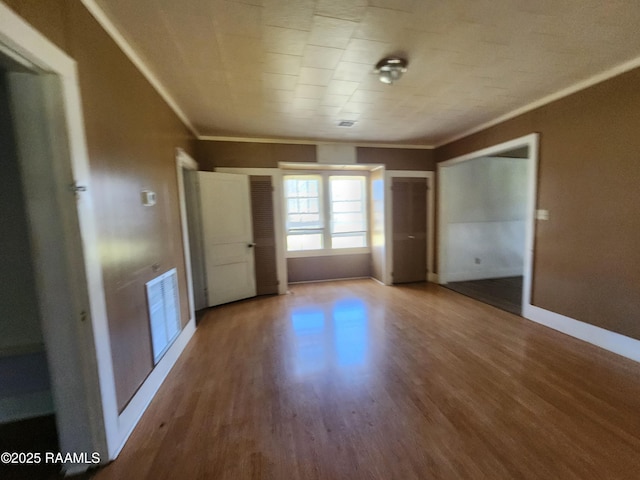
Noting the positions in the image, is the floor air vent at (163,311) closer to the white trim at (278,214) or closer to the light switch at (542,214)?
the white trim at (278,214)

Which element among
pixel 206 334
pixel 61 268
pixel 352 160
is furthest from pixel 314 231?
pixel 61 268

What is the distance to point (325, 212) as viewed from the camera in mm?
5062

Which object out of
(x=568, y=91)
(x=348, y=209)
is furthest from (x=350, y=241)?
(x=568, y=91)

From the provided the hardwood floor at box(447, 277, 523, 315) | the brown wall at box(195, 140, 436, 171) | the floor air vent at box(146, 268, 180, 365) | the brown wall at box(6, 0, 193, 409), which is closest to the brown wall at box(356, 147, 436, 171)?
the brown wall at box(195, 140, 436, 171)

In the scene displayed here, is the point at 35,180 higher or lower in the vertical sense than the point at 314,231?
higher

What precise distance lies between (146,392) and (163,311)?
609 millimetres

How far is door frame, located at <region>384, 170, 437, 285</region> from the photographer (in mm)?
4645

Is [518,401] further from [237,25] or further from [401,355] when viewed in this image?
[237,25]

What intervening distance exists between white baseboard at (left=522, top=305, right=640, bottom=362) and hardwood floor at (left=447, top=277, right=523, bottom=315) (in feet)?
0.84

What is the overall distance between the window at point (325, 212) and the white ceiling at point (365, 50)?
1.94 meters

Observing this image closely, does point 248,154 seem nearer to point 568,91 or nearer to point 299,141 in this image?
point 299,141

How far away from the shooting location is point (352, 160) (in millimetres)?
4508

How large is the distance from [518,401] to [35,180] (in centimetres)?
306

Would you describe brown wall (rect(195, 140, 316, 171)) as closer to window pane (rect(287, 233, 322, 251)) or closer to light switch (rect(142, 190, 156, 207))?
window pane (rect(287, 233, 322, 251))
